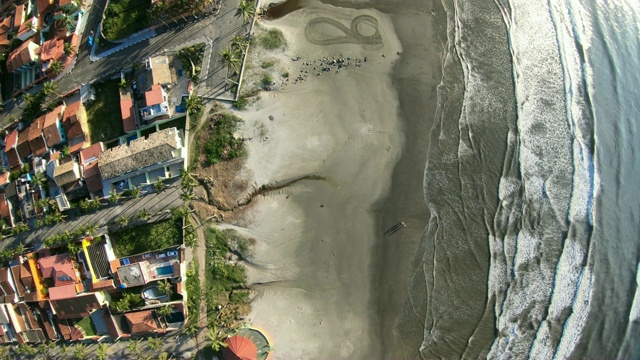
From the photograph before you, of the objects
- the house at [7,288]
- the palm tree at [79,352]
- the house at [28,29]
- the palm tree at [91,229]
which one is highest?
the house at [28,29]

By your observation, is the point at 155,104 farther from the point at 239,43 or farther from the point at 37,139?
the point at 37,139

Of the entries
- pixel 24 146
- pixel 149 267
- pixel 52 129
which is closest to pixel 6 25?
pixel 24 146

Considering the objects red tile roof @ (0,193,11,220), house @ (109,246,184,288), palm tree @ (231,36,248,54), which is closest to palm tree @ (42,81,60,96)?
red tile roof @ (0,193,11,220)

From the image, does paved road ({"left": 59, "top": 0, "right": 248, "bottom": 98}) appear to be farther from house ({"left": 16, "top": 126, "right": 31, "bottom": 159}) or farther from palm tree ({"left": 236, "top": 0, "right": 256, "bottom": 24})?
house ({"left": 16, "top": 126, "right": 31, "bottom": 159})

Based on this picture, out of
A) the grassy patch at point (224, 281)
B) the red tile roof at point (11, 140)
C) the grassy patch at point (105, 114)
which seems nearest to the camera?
the grassy patch at point (224, 281)

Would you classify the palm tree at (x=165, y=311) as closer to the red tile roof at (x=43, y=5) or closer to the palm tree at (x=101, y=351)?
the palm tree at (x=101, y=351)

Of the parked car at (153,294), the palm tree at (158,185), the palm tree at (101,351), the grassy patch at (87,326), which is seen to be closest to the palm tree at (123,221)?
the palm tree at (158,185)

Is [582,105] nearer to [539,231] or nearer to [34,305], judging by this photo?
[539,231]
